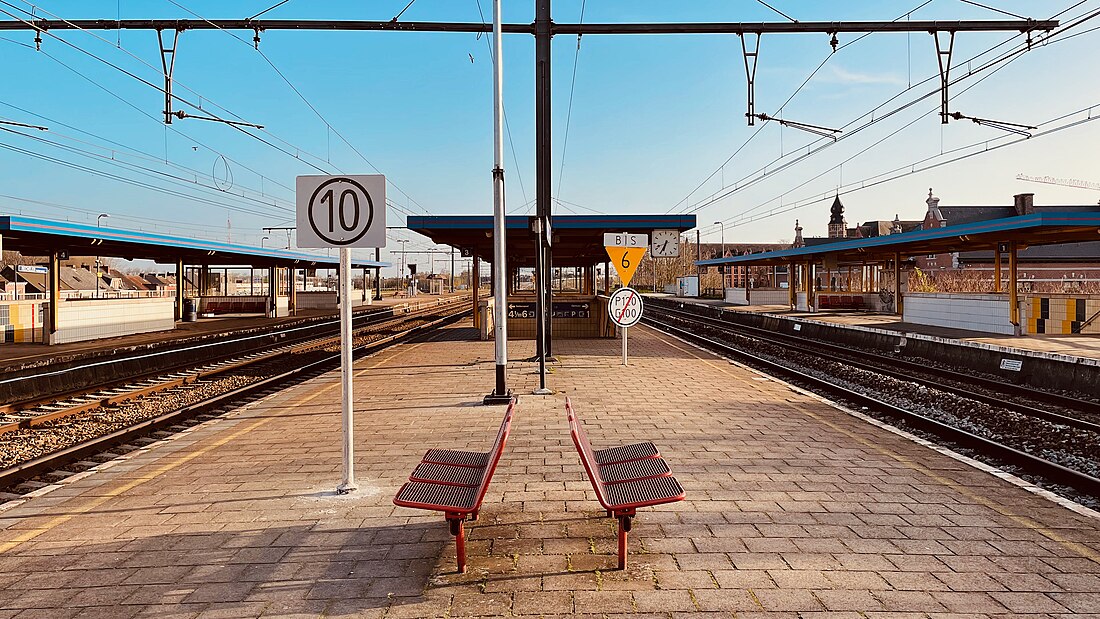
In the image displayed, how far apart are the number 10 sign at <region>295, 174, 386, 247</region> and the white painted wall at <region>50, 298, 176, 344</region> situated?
66.2ft

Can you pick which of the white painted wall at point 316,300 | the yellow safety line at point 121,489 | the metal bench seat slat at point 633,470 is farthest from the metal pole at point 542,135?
the white painted wall at point 316,300

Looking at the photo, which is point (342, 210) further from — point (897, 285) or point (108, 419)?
point (897, 285)

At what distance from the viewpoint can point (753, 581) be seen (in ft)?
12.0

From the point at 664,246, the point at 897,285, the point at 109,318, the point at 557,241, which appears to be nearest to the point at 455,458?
the point at 664,246

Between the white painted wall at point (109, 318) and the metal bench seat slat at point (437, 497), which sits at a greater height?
the white painted wall at point (109, 318)

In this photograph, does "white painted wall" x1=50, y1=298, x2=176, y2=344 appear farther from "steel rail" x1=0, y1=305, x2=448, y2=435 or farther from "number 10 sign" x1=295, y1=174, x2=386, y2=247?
"number 10 sign" x1=295, y1=174, x2=386, y2=247

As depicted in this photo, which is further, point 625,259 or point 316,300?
point 316,300

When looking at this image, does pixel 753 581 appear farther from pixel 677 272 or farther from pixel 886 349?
pixel 677 272

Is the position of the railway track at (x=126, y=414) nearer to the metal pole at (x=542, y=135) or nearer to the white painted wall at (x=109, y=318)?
the metal pole at (x=542, y=135)

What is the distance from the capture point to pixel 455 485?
4254mm

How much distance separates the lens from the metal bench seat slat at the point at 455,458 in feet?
15.5

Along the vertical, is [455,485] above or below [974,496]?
above

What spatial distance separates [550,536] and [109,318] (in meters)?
25.1

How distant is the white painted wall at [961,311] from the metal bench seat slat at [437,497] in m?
23.1
